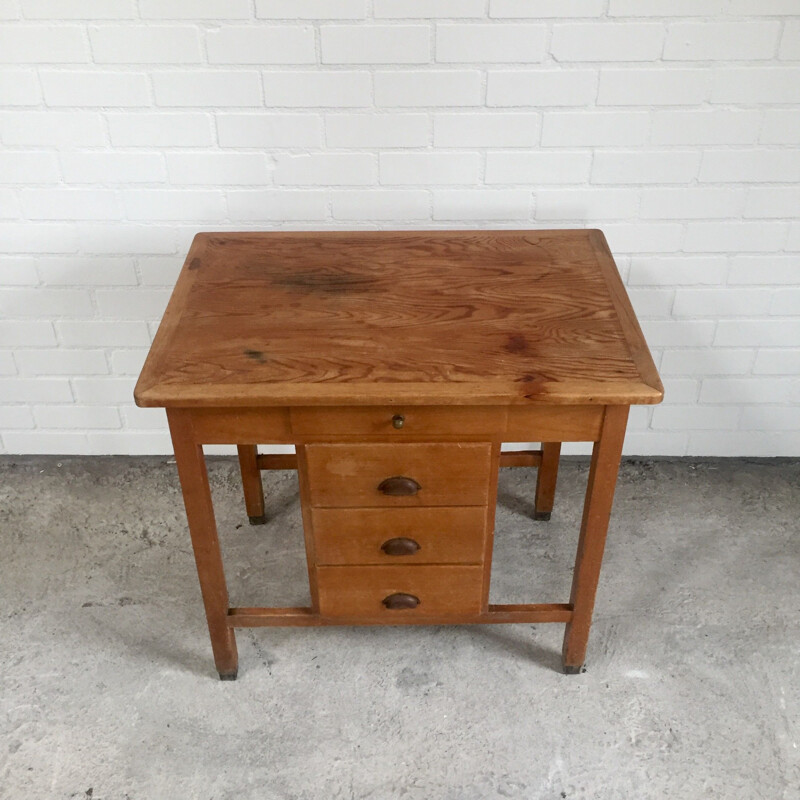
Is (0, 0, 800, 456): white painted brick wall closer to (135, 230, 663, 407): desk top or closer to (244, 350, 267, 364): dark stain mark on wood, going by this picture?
(135, 230, 663, 407): desk top

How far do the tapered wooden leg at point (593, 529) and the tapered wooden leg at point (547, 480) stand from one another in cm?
46

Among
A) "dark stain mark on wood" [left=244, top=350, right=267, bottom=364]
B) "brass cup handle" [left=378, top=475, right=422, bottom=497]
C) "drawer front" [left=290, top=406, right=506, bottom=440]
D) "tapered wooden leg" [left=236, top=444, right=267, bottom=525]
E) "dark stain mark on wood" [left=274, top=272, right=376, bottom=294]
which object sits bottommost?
"tapered wooden leg" [left=236, top=444, right=267, bottom=525]

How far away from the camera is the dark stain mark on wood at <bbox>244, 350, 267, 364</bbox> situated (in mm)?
1517

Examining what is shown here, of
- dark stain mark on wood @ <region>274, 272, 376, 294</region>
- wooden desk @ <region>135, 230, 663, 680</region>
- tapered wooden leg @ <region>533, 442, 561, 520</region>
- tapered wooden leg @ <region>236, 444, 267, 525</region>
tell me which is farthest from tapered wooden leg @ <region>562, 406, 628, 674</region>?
tapered wooden leg @ <region>236, 444, 267, 525</region>

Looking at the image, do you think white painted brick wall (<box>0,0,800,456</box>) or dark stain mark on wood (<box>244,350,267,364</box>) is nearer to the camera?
dark stain mark on wood (<box>244,350,267,364</box>)

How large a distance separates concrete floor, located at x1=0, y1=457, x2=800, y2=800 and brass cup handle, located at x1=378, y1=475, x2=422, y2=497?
527 millimetres

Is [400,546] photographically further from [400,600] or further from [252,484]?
[252,484]

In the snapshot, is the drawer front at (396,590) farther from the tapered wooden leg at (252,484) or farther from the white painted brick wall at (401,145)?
the white painted brick wall at (401,145)

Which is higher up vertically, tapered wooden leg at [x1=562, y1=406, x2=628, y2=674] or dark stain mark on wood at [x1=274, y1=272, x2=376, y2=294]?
dark stain mark on wood at [x1=274, y1=272, x2=376, y2=294]

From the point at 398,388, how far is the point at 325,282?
41cm

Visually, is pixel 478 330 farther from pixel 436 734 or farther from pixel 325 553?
pixel 436 734

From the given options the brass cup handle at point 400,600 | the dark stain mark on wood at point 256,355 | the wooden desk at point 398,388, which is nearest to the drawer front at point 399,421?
the wooden desk at point 398,388

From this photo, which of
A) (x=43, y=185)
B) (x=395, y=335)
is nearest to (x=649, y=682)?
(x=395, y=335)

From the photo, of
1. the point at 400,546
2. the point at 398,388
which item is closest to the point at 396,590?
the point at 400,546
